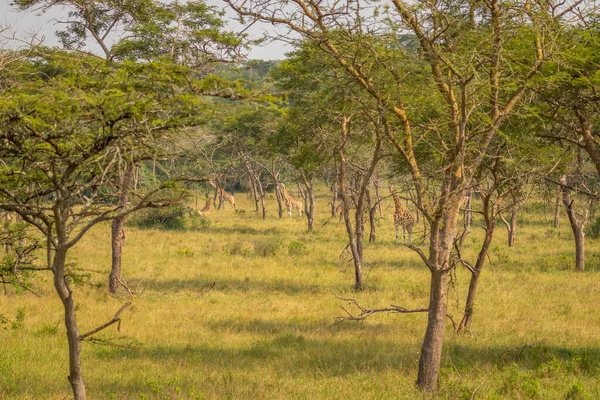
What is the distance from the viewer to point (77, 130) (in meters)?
5.41

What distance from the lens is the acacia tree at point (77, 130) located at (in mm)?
5105

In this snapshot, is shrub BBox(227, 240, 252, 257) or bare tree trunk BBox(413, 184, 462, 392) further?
shrub BBox(227, 240, 252, 257)

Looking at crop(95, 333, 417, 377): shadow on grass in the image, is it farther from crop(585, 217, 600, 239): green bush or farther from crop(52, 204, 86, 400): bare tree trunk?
crop(585, 217, 600, 239): green bush

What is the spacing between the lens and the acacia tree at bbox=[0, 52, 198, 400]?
16.8 feet

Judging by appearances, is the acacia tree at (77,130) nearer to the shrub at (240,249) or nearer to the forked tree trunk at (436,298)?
the forked tree trunk at (436,298)

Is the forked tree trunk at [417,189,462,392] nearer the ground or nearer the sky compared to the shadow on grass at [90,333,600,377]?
nearer the sky

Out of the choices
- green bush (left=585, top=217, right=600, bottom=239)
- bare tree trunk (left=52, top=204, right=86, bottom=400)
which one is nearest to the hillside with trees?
bare tree trunk (left=52, top=204, right=86, bottom=400)

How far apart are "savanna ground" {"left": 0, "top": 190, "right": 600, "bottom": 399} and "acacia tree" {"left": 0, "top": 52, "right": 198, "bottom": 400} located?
231cm

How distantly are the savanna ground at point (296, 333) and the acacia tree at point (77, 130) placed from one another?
231 centimetres

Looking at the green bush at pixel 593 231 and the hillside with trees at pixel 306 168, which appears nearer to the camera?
the hillside with trees at pixel 306 168

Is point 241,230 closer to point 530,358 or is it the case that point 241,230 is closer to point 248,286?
point 248,286

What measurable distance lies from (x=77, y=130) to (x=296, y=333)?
22.5 feet

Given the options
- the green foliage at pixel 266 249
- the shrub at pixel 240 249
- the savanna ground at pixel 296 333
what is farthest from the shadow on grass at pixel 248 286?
the shrub at pixel 240 249

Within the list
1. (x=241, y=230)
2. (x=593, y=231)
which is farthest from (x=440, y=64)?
(x=241, y=230)
